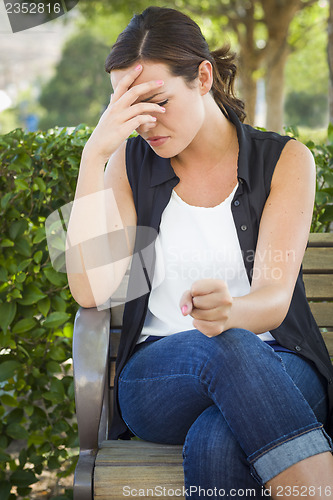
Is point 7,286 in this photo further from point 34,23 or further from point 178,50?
point 34,23

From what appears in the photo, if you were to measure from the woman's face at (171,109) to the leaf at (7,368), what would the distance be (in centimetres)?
107

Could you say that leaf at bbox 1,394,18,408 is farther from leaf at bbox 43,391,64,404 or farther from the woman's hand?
the woman's hand

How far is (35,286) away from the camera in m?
2.49

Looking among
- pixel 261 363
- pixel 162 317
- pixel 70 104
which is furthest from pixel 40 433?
pixel 70 104

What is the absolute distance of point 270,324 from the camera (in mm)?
1714

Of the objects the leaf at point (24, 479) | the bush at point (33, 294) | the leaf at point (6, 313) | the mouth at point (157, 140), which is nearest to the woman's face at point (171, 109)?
the mouth at point (157, 140)

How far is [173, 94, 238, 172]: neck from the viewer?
6.84ft

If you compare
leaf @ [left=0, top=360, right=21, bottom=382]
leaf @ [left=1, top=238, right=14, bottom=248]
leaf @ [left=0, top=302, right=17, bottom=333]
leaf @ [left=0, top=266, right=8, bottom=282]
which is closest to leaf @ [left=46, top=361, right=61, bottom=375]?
leaf @ [left=0, top=360, right=21, bottom=382]

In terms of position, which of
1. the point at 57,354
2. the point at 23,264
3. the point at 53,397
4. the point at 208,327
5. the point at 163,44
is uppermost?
the point at 163,44

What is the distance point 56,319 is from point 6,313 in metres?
0.21

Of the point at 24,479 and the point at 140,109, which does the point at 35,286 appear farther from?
the point at 140,109

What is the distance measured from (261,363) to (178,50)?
3.06ft

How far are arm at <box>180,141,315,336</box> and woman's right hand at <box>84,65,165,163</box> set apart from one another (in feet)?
1.45

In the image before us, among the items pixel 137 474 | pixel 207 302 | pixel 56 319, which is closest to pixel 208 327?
pixel 207 302
